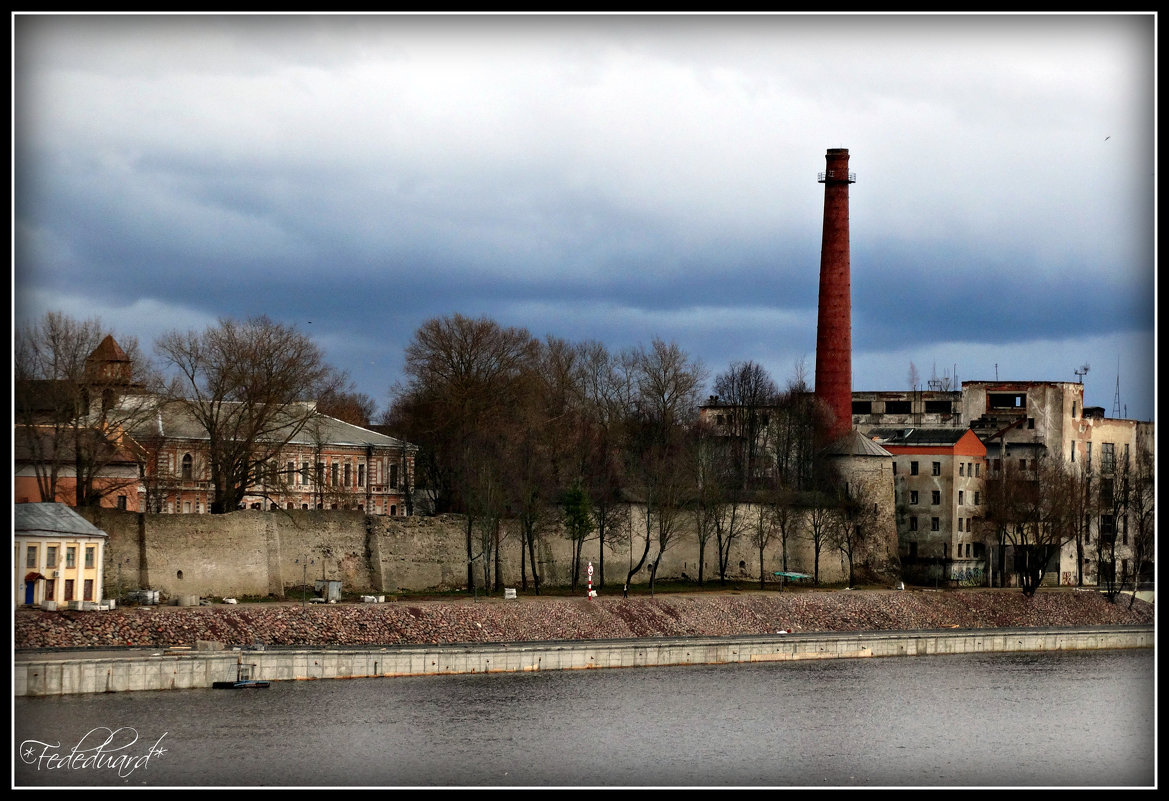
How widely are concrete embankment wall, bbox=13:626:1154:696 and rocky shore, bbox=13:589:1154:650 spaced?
6.92 ft

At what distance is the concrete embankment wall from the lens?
38375mm

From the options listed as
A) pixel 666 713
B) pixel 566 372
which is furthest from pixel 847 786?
pixel 566 372

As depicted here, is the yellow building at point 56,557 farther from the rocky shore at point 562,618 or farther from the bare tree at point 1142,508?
the bare tree at point 1142,508

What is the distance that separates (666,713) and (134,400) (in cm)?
2096

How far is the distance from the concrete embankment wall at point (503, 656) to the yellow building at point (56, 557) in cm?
480

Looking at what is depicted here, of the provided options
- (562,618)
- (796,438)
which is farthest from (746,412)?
(562,618)

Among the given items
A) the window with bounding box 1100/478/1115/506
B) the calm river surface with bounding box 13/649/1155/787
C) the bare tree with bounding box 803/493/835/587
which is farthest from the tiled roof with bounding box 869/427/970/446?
the calm river surface with bounding box 13/649/1155/787

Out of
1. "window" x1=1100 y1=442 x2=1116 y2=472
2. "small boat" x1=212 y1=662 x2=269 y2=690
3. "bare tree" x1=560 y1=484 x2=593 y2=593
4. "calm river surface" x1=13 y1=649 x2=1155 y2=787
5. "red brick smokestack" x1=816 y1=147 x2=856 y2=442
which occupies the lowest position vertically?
"calm river surface" x1=13 y1=649 x2=1155 y2=787

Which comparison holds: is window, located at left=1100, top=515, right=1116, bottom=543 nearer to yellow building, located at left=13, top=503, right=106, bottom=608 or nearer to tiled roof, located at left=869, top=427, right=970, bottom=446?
tiled roof, located at left=869, top=427, right=970, bottom=446

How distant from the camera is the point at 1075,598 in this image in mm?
69625

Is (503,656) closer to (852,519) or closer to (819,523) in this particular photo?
(819,523)

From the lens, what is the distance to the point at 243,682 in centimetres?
4075

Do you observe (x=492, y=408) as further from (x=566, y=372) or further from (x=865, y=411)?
(x=865, y=411)

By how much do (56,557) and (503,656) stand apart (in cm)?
1187
